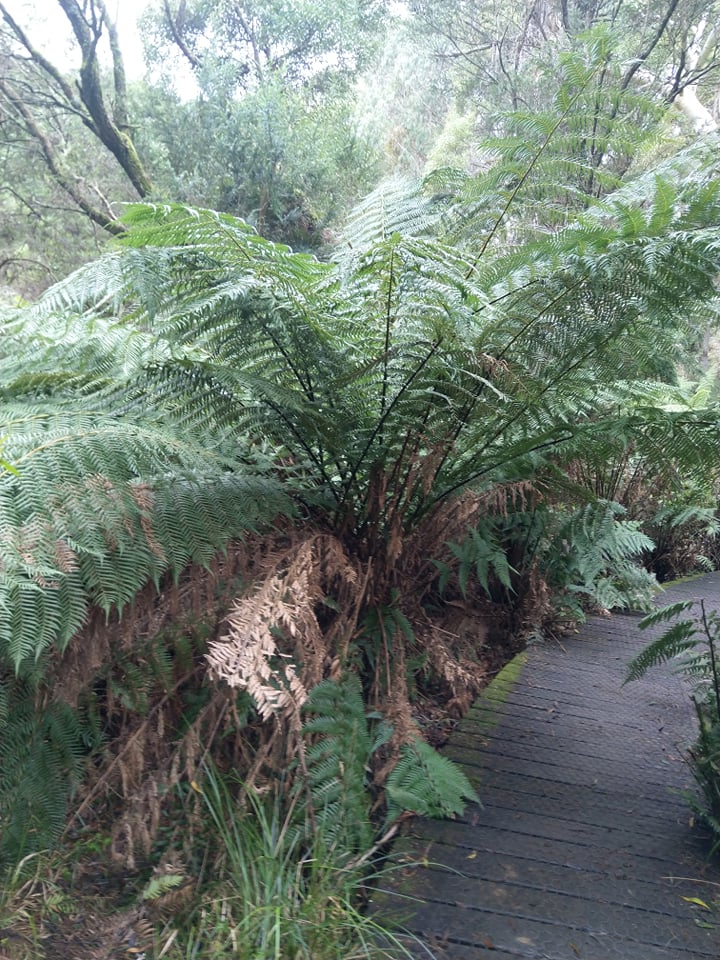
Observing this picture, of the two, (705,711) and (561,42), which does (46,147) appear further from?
(705,711)

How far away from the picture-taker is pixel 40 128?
27.8ft

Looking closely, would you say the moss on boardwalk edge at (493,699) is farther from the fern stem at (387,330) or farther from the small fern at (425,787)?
the fern stem at (387,330)

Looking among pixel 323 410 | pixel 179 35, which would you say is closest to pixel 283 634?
pixel 323 410

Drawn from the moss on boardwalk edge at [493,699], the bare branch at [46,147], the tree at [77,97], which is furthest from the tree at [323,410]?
the bare branch at [46,147]

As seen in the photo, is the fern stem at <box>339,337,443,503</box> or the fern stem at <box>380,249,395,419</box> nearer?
the fern stem at <box>380,249,395,419</box>

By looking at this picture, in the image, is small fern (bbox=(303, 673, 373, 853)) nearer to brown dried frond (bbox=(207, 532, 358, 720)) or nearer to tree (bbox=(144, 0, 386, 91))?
brown dried frond (bbox=(207, 532, 358, 720))

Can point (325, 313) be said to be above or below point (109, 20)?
below

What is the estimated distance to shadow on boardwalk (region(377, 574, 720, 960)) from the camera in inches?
55.4

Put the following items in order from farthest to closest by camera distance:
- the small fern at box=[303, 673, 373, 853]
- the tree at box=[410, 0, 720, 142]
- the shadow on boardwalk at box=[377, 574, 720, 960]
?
the tree at box=[410, 0, 720, 142]
the small fern at box=[303, 673, 373, 853]
the shadow on boardwalk at box=[377, 574, 720, 960]

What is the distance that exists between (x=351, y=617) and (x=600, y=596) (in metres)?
1.59

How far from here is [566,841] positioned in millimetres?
1688

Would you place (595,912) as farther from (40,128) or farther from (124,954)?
(40,128)

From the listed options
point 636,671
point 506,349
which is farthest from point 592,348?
point 636,671

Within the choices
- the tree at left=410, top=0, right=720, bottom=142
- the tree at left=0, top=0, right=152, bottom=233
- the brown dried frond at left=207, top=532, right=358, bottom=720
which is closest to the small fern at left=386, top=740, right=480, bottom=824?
the brown dried frond at left=207, top=532, right=358, bottom=720
